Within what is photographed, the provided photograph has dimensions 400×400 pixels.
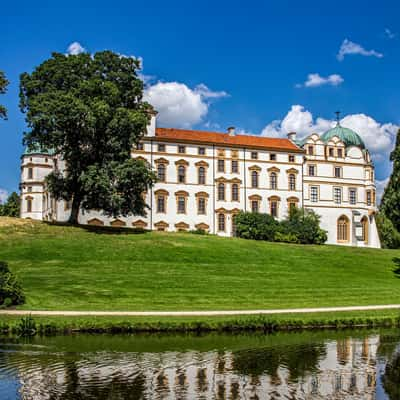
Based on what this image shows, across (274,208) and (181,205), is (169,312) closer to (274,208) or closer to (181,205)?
(181,205)

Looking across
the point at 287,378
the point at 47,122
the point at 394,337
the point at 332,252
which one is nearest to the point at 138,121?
the point at 47,122

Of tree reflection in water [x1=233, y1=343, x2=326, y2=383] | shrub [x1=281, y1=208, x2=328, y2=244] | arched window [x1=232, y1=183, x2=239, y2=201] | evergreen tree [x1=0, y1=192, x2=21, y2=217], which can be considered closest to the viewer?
tree reflection in water [x1=233, y1=343, x2=326, y2=383]

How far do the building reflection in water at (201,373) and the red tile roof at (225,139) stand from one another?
168ft

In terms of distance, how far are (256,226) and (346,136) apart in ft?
74.0

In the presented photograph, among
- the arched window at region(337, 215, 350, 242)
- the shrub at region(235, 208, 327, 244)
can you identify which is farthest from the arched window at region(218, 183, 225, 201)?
the arched window at region(337, 215, 350, 242)

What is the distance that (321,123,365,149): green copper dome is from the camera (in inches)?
3019

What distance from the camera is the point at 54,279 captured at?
1344 inches

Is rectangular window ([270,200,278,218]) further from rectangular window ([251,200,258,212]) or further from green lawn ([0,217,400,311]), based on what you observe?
green lawn ([0,217,400,311])

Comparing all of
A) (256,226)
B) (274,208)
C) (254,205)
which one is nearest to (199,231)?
Answer: (256,226)

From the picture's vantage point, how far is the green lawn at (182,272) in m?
30.4

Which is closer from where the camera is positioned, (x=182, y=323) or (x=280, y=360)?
(x=280, y=360)

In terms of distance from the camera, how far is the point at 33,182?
287 ft

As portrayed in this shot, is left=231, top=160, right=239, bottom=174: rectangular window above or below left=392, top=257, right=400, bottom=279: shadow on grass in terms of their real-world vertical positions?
above

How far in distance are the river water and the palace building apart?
1768 inches
